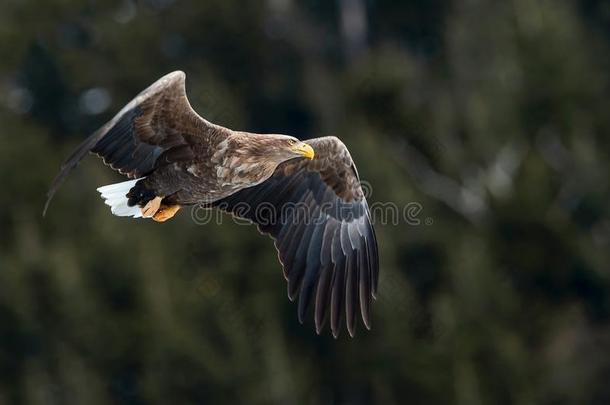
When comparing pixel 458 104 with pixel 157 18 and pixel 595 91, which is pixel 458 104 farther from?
pixel 157 18

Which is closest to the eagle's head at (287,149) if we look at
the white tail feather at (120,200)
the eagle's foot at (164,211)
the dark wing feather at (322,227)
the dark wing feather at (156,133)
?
the dark wing feather at (156,133)

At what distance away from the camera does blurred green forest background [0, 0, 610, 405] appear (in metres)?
22.5

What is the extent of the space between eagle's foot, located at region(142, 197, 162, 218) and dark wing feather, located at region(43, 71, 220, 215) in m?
0.21

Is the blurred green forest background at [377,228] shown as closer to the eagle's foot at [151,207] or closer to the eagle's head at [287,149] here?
the eagle's foot at [151,207]

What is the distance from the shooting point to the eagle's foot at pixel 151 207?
39.4 ft

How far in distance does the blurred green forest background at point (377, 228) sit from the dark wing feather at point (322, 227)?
8.22 meters

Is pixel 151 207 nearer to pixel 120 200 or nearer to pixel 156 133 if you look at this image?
pixel 120 200

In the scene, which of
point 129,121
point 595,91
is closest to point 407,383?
point 595,91

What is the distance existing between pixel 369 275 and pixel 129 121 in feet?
7.87

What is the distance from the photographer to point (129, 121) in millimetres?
11625

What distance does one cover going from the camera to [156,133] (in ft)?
38.3

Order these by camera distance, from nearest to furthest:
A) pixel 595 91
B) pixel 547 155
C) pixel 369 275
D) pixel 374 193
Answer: pixel 369 275 → pixel 374 193 → pixel 547 155 → pixel 595 91

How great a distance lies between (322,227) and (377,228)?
38.2 feet

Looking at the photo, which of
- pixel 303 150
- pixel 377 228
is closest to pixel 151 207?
pixel 303 150
